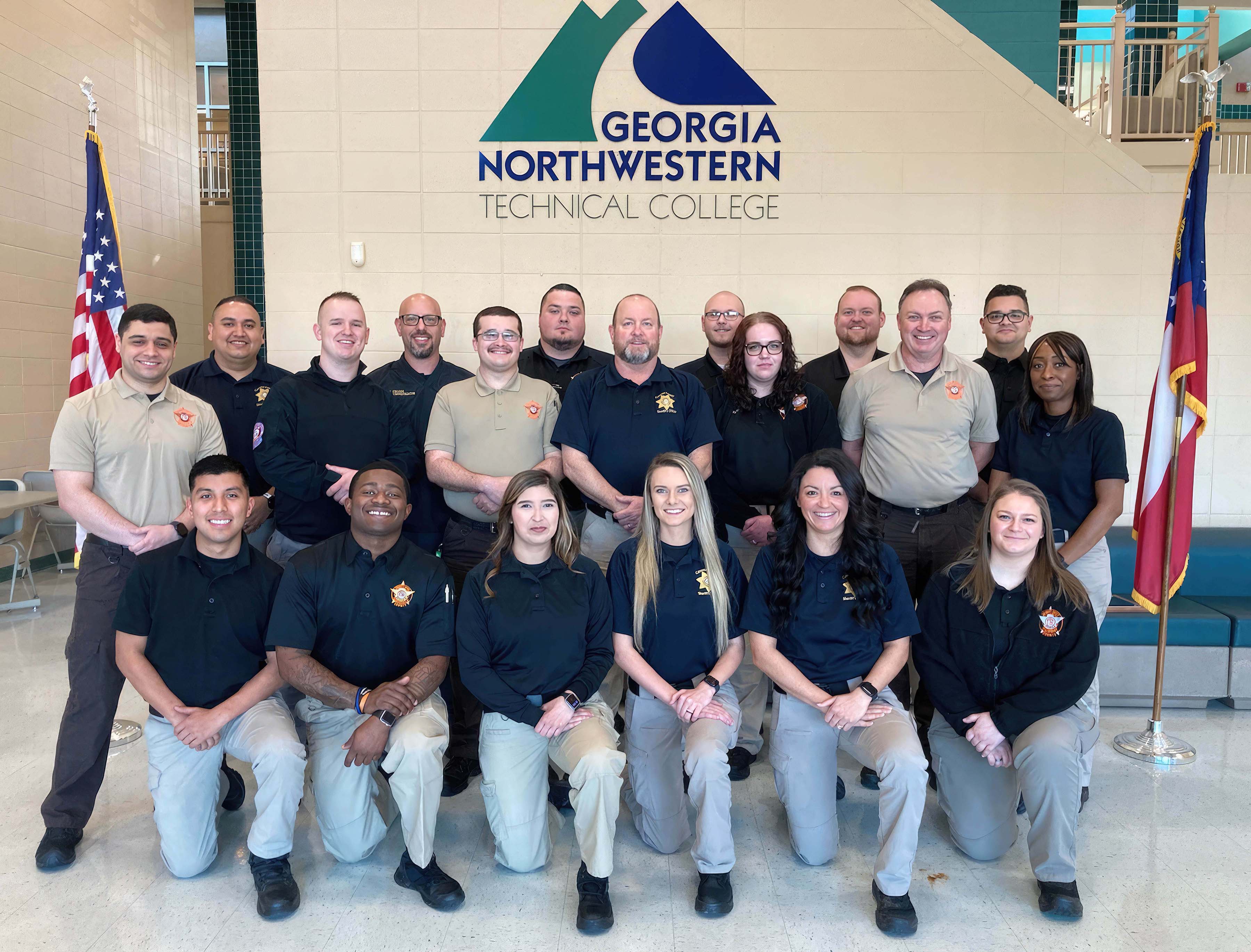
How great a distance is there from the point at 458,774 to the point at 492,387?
58.1 inches

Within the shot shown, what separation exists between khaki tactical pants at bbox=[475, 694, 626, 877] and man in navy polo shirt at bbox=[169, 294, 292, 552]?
4.96ft

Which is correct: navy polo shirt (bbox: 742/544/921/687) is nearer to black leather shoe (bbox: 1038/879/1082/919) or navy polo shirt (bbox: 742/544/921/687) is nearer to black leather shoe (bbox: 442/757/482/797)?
black leather shoe (bbox: 1038/879/1082/919)

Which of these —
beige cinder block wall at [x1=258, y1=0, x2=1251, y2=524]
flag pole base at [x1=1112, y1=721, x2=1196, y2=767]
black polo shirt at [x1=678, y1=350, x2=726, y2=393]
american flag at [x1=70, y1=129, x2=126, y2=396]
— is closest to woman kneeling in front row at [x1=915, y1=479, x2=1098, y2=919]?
flag pole base at [x1=1112, y1=721, x2=1196, y2=767]

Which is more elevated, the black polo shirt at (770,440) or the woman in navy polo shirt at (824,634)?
the black polo shirt at (770,440)

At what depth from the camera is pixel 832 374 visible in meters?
4.32

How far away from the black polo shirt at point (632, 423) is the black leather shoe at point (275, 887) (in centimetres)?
168

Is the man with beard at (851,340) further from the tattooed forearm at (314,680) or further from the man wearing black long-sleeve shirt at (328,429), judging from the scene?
the tattooed forearm at (314,680)

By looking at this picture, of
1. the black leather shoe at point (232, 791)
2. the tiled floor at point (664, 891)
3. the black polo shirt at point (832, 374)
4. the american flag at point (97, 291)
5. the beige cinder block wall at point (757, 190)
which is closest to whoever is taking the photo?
the tiled floor at point (664, 891)

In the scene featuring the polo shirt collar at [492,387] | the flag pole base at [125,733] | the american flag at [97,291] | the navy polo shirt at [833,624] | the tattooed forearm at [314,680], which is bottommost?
the flag pole base at [125,733]

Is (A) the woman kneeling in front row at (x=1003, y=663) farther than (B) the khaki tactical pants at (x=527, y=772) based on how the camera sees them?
Yes

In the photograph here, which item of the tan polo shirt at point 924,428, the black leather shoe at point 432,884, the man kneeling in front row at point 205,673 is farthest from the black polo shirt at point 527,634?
the tan polo shirt at point 924,428

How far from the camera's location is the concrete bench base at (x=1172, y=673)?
4.14 meters

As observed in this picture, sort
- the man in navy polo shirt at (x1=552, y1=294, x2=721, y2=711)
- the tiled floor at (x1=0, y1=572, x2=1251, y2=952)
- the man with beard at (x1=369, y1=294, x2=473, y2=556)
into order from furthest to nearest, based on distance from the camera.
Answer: the man with beard at (x1=369, y1=294, x2=473, y2=556) → the man in navy polo shirt at (x1=552, y1=294, x2=721, y2=711) → the tiled floor at (x1=0, y1=572, x2=1251, y2=952)

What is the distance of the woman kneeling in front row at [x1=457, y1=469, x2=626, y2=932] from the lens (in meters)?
2.76
